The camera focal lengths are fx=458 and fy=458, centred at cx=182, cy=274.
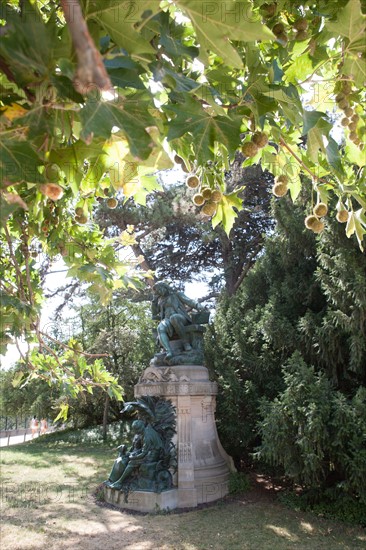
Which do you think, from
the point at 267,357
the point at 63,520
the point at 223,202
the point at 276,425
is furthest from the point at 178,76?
the point at 267,357

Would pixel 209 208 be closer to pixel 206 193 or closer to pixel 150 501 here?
pixel 206 193

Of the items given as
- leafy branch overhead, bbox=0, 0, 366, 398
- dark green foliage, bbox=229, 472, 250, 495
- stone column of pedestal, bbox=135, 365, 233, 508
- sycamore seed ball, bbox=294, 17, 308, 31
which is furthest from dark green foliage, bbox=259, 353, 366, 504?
sycamore seed ball, bbox=294, 17, 308, 31

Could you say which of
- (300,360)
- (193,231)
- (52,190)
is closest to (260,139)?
(52,190)

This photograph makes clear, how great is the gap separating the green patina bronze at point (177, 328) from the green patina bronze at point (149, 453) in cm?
101

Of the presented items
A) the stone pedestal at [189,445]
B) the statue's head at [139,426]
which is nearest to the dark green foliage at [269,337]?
the stone pedestal at [189,445]

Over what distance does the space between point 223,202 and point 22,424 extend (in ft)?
117

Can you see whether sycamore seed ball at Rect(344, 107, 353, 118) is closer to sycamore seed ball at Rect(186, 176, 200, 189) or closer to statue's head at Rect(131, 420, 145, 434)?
sycamore seed ball at Rect(186, 176, 200, 189)

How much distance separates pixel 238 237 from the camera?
16844 mm

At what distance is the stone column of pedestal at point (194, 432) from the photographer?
303 inches

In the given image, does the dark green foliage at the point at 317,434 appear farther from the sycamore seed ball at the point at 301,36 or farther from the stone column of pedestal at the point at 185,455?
the sycamore seed ball at the point at 301,36

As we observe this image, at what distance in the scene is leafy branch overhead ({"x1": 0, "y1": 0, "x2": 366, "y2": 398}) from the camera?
0.98m

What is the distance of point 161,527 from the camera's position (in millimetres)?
6496

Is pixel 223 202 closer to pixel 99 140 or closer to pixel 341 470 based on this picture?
pixel 99 140

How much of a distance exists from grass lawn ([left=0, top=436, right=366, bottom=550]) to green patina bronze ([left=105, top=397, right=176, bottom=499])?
53 cm
